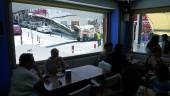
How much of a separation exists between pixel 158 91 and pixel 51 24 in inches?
120

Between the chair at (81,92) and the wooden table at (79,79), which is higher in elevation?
the chair at (81,92)

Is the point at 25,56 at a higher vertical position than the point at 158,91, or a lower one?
higher

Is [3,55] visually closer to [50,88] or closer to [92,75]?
[50,88]

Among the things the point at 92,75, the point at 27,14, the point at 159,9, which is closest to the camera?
the point at 92,75

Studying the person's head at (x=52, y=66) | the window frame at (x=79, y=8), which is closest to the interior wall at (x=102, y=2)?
the window frame at (x=79, y=8)

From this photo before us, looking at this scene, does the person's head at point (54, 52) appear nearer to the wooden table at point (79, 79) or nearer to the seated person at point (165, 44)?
the wooden table at point (79, 79)

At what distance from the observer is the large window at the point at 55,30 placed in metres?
3.72

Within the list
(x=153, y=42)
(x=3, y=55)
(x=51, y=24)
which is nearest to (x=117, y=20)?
(x=153, y=42)

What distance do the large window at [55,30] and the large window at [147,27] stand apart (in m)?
1.25

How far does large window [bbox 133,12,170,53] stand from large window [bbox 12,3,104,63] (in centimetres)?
125

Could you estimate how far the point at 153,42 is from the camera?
14.6ft

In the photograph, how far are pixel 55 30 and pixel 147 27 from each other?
315cm

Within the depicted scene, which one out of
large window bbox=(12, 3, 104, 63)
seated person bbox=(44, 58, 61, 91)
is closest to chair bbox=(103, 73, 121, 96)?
seated person bbox=(44, 58, 61, 91)

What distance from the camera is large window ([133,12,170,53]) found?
5.52 m
